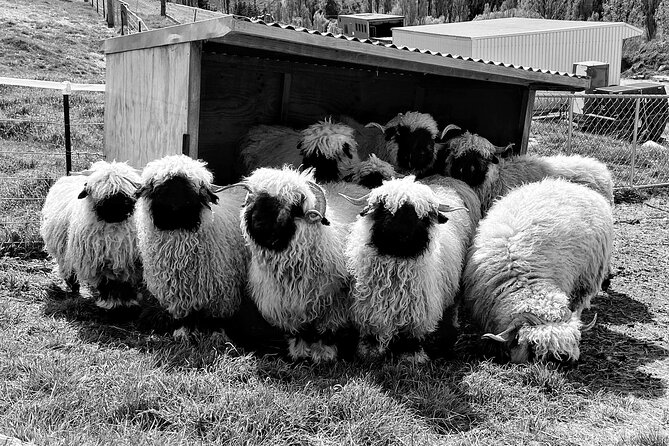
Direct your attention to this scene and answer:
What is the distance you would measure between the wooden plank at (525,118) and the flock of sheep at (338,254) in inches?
→ 91.1

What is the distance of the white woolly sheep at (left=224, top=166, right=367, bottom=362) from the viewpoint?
5.39m

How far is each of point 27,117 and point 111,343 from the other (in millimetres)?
8627

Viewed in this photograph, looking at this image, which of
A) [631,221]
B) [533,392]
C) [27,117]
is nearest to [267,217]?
[533,392]

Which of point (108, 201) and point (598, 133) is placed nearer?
point (108, 201)

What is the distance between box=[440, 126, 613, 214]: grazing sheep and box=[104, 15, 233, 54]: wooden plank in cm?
300

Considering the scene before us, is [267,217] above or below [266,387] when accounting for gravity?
above

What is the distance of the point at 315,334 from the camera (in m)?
5.60

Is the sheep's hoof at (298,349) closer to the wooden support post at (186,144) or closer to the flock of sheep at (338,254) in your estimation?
the flock of sheep at (338,254)

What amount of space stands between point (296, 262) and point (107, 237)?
184 centimetres

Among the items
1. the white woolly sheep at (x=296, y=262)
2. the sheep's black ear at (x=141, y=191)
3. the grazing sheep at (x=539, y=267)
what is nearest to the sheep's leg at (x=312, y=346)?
the white woolly sheep at (x=296, y=262)

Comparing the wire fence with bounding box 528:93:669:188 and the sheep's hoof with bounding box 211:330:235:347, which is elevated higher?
the wire fence with bounding box 528:93:669:188

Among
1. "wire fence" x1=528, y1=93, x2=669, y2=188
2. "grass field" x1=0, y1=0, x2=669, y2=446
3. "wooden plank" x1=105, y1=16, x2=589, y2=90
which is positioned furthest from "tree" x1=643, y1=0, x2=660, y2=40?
"grass field" x1=0, y1=0, x2=669, y2=446

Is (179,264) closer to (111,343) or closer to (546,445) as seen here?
(111,343)

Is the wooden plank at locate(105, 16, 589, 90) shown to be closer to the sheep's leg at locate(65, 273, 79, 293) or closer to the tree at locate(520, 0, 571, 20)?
the sheep's leg at locate(65, 273, 79, 293)
